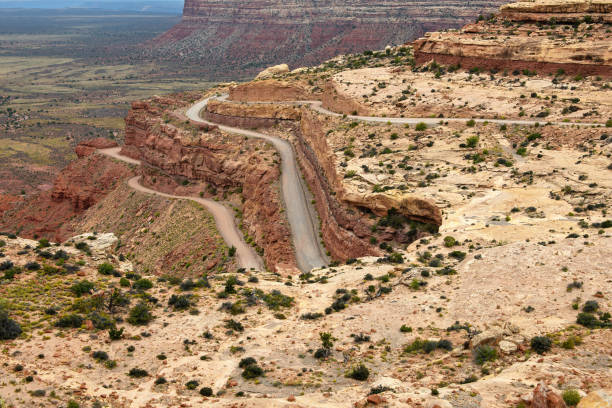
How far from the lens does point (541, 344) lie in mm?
20781

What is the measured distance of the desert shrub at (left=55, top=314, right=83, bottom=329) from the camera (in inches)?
982

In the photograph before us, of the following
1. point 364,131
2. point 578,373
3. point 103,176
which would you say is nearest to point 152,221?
point 103,176

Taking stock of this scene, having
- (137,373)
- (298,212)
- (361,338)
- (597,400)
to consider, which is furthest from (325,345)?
(298,212)

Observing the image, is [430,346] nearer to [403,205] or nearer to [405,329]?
[405,329]

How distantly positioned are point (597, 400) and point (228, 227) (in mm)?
46317

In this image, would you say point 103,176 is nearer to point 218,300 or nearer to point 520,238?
point 218,300

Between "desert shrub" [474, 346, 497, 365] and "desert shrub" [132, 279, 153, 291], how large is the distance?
1802 cm

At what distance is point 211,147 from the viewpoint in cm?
6900

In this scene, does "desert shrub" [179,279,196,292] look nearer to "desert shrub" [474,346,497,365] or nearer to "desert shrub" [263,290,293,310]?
"desert shrub" [263,290,293,310]

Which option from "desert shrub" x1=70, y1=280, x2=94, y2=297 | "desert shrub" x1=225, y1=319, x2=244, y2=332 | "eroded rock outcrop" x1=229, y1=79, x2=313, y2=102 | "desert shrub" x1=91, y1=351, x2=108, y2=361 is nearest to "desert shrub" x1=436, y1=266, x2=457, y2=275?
"desert shrub" x1=225, y1=319, x2=244, y2=332

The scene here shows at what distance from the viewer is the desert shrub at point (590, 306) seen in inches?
910

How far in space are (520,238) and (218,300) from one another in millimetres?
17586

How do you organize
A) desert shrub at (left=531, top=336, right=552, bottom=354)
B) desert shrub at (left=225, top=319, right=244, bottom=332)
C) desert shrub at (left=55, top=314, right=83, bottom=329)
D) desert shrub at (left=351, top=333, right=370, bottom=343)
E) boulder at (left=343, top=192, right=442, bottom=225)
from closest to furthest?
desert shrub at (left=531, top=336, right=552, bottom=354)
desert shrub at (left=55, top=314, right=83, bottom=329)
desert shrub at (left=351, top=333, right=370, bottom=343)
desert shrub at (left=225, top=319, right=244, bottom=332)
boulder at (left=343, top=192, right=442, bottom=225)

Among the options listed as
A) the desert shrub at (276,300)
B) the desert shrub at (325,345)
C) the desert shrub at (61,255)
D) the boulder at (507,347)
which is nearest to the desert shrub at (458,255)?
the boulder at (507,347)
